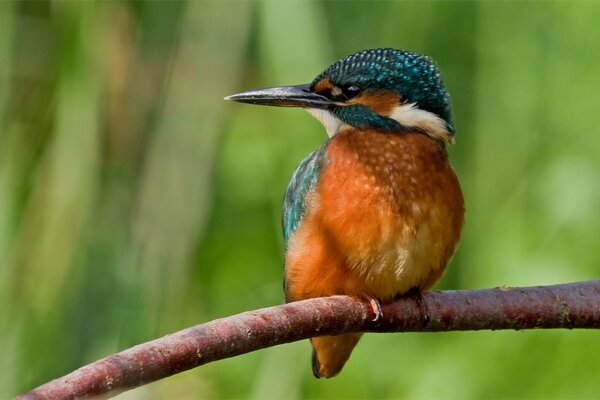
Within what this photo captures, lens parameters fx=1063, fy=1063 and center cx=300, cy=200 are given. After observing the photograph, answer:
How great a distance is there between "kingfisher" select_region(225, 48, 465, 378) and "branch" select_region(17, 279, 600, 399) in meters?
0.11

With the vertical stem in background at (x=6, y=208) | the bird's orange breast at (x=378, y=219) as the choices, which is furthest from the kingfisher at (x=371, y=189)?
the vertical stem in background at (x=6, y=208)

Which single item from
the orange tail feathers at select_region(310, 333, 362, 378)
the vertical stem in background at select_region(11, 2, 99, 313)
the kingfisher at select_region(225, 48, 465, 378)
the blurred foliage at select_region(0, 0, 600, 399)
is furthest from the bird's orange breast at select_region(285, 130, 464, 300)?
the vertical stem in background at select_region(11, 2, 99, 313)

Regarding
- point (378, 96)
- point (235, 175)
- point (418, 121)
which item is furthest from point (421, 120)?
point (235, 175)

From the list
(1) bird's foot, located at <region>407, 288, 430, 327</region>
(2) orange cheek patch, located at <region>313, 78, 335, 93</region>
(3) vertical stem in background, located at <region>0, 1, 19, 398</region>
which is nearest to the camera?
(1) bird's foot, located at <region>407, 288, 430, 327</region>

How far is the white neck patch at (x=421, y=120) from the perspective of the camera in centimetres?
254

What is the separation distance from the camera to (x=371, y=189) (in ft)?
7.77

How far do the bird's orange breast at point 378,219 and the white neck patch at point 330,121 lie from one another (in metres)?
0.06

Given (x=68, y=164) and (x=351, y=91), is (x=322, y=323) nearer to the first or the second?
(x=351, y=91)

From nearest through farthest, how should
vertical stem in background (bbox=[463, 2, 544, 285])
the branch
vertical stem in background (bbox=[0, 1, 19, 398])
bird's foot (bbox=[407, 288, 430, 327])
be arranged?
the branch
bird's foot (bbox=[407, 288, 430, 327])
vertical stem in background (bbox=[0, 1, 19, 398])
vertical stem in background (bbox=[463, 2, 544, 285])

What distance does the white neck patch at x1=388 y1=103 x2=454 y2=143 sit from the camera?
2539 millimetres

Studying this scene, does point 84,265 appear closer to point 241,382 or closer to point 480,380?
point 241,382

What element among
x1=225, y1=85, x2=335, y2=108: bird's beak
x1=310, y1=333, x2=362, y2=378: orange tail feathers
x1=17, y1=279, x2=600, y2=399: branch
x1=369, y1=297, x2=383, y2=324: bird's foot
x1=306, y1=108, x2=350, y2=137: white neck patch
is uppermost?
x1=225, y1=85, x2=335, y2=108: bird's beak

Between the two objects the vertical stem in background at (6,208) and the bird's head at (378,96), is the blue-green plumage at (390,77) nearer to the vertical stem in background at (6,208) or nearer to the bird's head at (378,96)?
the bird's head at (378,96)

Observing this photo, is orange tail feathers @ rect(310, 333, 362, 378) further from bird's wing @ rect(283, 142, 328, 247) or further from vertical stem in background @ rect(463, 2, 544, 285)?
vertical stem in background @ rect(463, 2, 544, 285)
